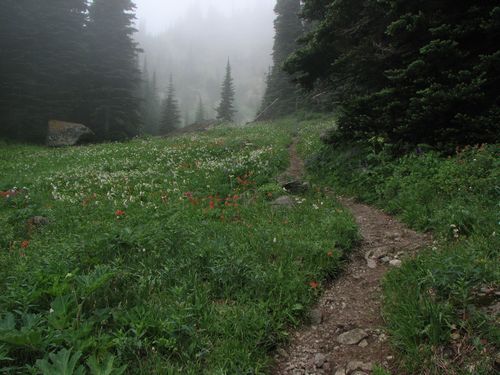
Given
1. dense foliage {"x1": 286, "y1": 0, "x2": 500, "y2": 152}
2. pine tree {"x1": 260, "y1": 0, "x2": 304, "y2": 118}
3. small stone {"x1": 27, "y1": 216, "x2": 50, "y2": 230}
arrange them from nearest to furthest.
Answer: small stone {"x1": 27, "y1": 216, "x2": 50, "y2": 230}, dense foliage {"x1": 286, "y1": 0, "x2": 500, "y2": 152}, pine tree {"x1": 260, "y1": 0, "x2": 304, "y2": 118}

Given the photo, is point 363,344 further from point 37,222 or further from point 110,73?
point 110,73

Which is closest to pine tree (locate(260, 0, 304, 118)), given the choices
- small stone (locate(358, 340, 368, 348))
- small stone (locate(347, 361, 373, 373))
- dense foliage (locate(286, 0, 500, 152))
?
dense foliage (locate(286, 0, 500, 152))

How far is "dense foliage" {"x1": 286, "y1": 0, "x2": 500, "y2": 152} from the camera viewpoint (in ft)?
26.9

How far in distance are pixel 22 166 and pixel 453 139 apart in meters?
19.1

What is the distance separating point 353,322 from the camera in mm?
4496

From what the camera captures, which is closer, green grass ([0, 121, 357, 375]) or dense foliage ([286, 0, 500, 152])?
green grass ([0, 121, 357, 375])

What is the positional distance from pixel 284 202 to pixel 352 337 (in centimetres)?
501

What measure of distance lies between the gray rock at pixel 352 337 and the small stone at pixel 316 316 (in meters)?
0.38

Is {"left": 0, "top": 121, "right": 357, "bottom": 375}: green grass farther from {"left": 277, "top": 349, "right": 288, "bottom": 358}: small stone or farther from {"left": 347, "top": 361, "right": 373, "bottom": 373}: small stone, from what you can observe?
{"left": 347, "top": 361, "right": 373, "bottom": 373}: small stone

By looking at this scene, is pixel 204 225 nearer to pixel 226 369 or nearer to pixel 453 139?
pixel 226 369

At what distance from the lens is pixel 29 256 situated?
589 centimetres

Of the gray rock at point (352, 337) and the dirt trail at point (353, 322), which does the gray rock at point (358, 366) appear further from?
the gray rock at point (352, 337)

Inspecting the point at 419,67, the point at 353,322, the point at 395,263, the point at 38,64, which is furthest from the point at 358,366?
the point at 38,64

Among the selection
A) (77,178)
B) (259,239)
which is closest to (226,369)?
(259,239)
